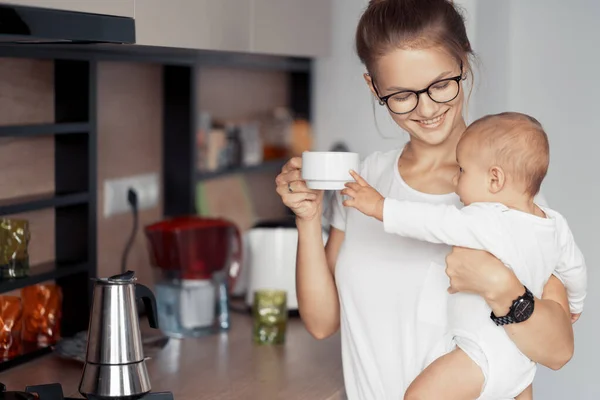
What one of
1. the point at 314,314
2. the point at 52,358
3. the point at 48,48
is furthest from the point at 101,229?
the point at 314,314

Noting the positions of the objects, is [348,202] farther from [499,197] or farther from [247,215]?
[247,215]

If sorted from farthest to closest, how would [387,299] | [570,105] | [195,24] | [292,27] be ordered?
[570,105]
[292,27]
[195,24]
[387,299]

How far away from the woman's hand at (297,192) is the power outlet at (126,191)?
2.60 ft

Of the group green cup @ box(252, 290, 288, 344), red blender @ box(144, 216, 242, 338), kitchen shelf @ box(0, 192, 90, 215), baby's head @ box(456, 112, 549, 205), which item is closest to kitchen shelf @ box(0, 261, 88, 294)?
kitchen shelf @ box(0, 192, 90, 215)

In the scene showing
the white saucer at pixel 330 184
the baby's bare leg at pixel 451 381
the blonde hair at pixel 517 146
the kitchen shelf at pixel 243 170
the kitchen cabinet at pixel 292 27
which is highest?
the kitchen cabinet at pixel 292 27

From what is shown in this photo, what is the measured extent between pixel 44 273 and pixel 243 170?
103cm

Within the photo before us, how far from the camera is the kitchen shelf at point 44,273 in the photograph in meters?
1.92

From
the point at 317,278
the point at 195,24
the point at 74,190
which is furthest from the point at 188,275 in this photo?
the point at 195,24

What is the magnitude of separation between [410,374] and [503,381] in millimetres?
211

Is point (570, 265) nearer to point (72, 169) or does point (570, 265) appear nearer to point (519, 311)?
point (519, 311)

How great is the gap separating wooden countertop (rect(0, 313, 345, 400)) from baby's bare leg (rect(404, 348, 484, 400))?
1.13 feet

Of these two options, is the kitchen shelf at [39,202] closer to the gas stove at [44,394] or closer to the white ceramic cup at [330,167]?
the gas stove at [44,394]

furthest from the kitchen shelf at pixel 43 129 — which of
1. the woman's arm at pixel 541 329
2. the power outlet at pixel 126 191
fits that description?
the woman's arm at pixel 541 329

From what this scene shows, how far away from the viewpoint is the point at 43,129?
2.01 meters
